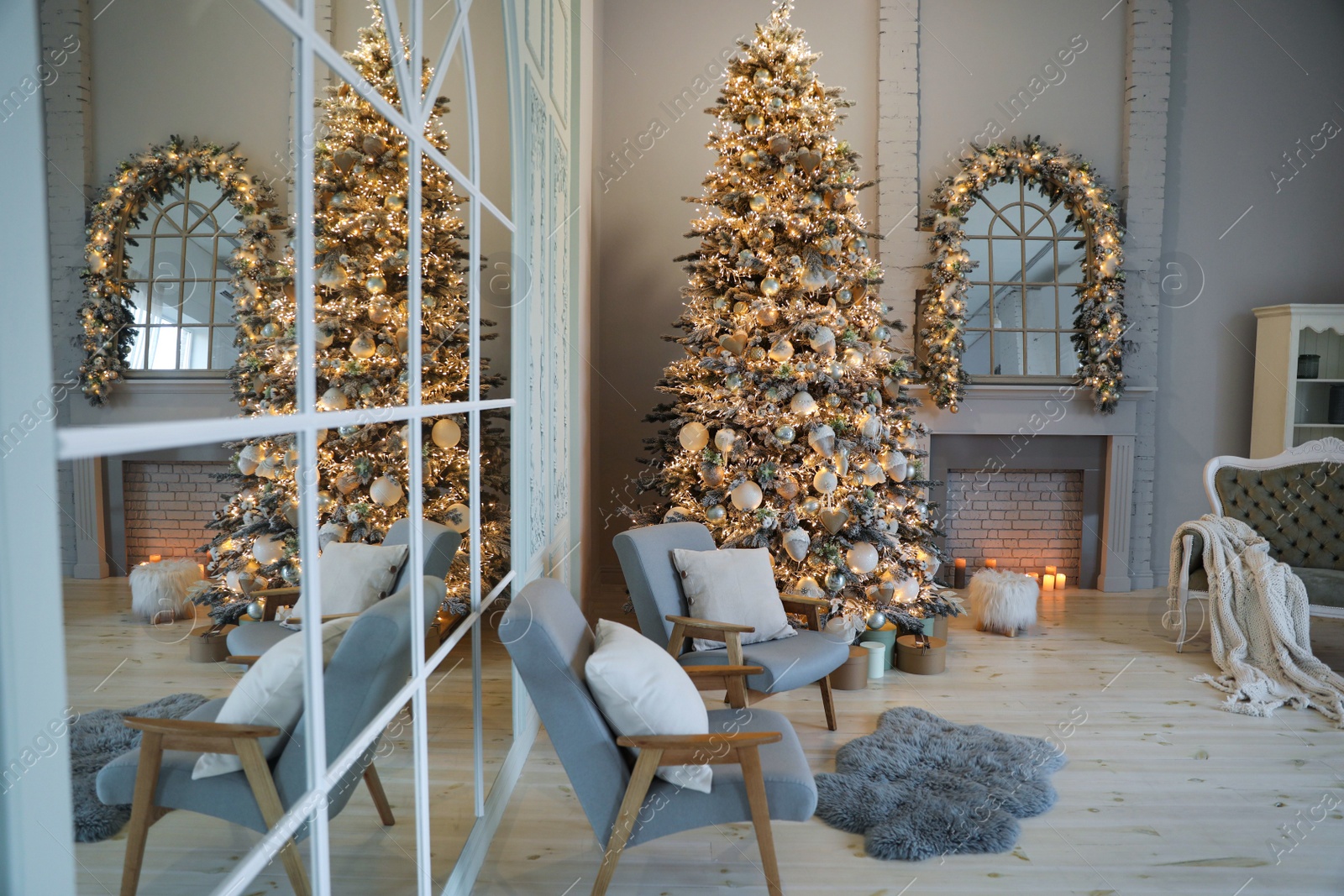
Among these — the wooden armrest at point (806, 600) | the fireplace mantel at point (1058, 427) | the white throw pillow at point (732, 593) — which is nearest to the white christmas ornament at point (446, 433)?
the white throw pillow at point (732, 593)

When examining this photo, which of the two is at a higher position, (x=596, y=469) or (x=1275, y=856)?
(x=596, y=469)

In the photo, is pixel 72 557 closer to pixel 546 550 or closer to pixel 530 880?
pixel 530 880

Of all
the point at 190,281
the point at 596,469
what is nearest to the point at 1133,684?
the point at 596,469

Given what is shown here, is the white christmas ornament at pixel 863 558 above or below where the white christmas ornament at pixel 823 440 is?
below

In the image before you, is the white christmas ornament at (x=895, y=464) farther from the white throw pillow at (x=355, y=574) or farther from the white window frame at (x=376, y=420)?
the white throw pillow at (x=355, y=574)

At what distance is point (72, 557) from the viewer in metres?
0.64

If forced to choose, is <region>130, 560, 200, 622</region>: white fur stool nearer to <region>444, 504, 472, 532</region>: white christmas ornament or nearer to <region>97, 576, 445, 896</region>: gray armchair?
<region>97, 576, 445, 896</region>: gray armchair

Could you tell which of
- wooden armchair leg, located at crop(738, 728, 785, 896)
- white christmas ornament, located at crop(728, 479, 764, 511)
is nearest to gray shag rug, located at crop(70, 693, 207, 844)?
wooden armchair leg, located at crop(738, 728, 785, 896)

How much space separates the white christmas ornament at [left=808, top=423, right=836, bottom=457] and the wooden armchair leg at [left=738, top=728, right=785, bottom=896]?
80.4 inches

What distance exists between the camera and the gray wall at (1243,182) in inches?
209

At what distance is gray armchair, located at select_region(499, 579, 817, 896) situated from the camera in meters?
1.94

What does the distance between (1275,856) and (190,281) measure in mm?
3039

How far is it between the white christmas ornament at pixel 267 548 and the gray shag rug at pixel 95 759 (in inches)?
8.8

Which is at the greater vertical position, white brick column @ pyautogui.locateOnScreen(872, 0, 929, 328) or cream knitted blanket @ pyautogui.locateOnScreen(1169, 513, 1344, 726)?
white brick column @ pyautogui.locateOnScreen(872, 0, 929, 328)
